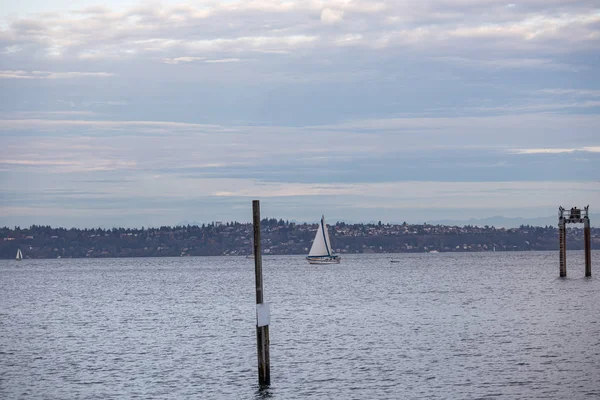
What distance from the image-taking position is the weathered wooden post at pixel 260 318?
98.9 feet

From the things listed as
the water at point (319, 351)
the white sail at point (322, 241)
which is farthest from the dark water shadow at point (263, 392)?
the white sail at point (322, 241)

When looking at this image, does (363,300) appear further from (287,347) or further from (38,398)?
(38,398)

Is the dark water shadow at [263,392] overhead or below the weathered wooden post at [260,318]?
below

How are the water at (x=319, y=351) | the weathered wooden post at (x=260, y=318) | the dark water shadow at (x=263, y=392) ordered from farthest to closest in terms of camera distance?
the water at (x=319, y=351) < the dark water shadow at (x=263, y=392) < the weathered wooden post at (x=260, y=318)

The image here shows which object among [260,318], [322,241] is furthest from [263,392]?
[322,241]

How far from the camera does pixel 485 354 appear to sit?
1596 inches

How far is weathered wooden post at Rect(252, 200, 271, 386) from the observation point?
30.1m

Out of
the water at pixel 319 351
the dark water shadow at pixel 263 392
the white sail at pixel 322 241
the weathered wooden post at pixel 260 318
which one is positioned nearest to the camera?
the weathered wooden post at pixel 260 318

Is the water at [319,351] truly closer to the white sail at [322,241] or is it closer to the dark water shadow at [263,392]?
the dark water shadow at [263,392]

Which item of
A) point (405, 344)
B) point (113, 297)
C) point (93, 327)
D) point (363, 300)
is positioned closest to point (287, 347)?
point (405, 344)

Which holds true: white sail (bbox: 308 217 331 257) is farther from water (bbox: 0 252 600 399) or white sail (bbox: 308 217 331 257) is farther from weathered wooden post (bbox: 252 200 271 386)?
weathered wooden post (bbox: 252 200 271 386)

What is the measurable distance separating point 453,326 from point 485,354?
14.1 metres

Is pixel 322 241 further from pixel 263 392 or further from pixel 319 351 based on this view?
pixel 263 392

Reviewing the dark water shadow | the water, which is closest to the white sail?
the water
